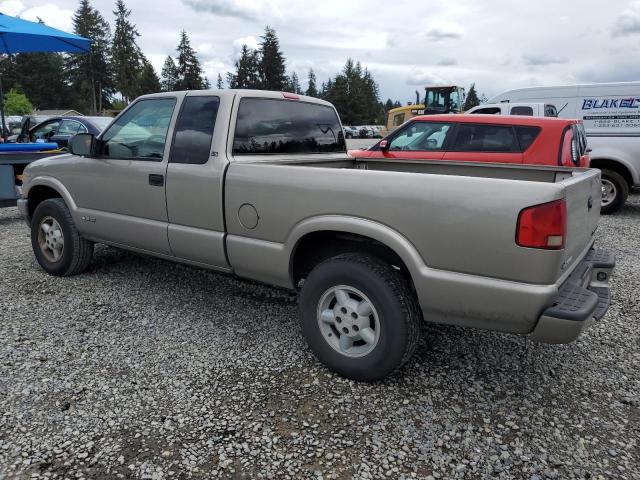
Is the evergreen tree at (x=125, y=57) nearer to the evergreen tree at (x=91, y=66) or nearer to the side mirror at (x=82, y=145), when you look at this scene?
the evergreen tree at (x=91, y=66)

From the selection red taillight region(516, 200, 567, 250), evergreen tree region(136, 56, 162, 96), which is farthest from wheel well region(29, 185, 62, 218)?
evergreen tree region(136, 56, 162, 96)

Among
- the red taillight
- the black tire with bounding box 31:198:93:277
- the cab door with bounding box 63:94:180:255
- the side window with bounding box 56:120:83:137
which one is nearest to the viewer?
the red taillight

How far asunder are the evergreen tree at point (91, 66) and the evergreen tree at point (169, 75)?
36.1ft

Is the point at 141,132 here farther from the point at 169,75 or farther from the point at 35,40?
the point at 169,75

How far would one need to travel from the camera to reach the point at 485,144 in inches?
263

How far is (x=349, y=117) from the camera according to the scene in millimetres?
89188

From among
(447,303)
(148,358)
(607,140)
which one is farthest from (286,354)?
(607,140)

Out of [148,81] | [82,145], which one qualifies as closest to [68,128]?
[82,145]

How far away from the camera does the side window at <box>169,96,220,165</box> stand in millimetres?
3615

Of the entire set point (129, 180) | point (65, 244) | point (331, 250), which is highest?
point (129, 180)

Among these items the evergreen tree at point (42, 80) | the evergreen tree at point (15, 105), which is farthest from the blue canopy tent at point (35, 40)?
the evergreen tree at point (42, 80)

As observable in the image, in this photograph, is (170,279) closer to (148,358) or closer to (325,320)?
(148,358)

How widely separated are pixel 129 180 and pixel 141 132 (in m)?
0.44

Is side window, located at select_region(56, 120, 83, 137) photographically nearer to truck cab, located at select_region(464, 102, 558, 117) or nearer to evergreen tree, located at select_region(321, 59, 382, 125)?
truck cab, located at select_region(464, 102, 558, 117)
